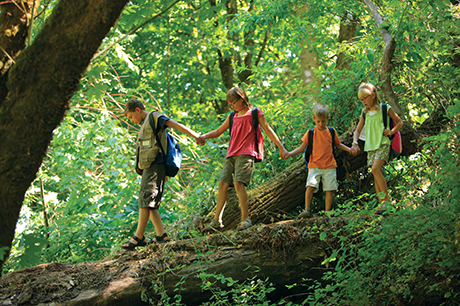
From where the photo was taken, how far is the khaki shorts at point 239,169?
189 inches

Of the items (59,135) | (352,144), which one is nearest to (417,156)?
(352,144)

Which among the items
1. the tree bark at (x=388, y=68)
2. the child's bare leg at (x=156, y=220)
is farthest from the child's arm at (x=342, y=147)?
the child's bare leg at (x=156, y=220)

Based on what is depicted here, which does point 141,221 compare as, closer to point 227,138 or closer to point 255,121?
point 255,121

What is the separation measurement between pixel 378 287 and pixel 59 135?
5967 millimetres

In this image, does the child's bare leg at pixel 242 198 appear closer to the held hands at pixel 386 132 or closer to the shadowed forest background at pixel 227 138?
the shadowed forest background at pixel 227 138

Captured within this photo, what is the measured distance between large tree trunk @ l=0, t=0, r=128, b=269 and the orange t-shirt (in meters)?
3.78

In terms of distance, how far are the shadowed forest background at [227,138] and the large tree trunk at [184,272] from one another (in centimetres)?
13

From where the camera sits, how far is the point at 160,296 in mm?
4262

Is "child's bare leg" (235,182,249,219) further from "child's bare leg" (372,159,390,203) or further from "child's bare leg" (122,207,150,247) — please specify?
"child's bare leg" (372,159,390,203)

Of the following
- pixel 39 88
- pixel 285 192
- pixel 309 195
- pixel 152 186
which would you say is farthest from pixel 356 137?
pixel 39 88

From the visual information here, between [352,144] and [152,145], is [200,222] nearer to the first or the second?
[152,145]

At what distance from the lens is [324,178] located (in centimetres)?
516

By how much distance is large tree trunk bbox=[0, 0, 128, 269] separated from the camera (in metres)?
1.96

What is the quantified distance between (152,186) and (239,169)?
3.64 ft
